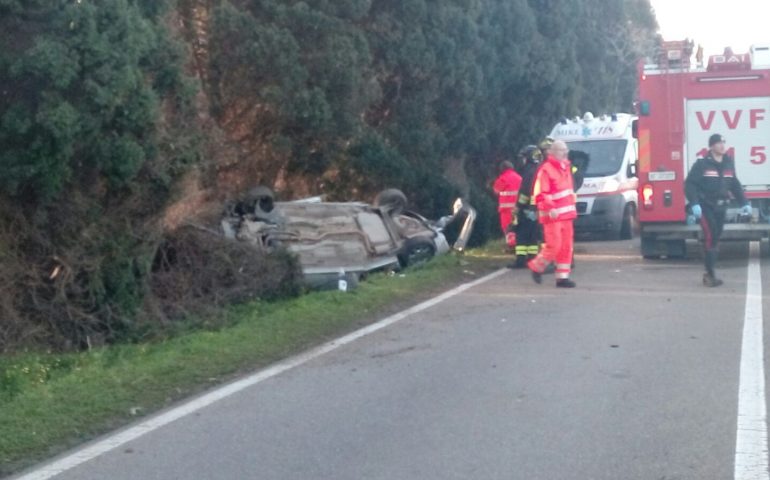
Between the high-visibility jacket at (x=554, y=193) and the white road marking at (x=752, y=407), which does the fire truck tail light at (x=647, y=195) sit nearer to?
the high-visibility jacket at (x=554, y=193)

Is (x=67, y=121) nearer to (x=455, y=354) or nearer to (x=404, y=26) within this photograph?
(x=455, y=354)

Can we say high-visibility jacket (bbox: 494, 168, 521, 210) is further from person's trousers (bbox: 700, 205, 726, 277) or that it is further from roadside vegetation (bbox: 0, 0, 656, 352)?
person's trousers (bbox: 700, 205, 726, 277)

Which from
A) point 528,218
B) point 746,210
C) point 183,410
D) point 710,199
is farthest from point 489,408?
point 746,210

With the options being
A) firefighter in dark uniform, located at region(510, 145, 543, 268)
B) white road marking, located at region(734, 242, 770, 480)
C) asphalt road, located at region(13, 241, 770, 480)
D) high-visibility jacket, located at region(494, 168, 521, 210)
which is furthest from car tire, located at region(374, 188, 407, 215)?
white road marking, located at region(734, 242, 770, 480)

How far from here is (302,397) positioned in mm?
8742

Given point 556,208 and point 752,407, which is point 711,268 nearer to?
point 556,208

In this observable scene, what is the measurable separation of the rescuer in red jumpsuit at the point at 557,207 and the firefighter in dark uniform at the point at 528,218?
1.06 m

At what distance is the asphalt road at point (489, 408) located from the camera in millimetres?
6961

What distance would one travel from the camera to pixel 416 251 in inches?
723

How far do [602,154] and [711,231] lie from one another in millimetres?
9799

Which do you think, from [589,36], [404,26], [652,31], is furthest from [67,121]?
[652,31]

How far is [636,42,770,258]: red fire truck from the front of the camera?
18.0 metres

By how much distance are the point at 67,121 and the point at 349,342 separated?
3.13 metres

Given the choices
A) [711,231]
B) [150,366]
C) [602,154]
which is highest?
[602,154]
